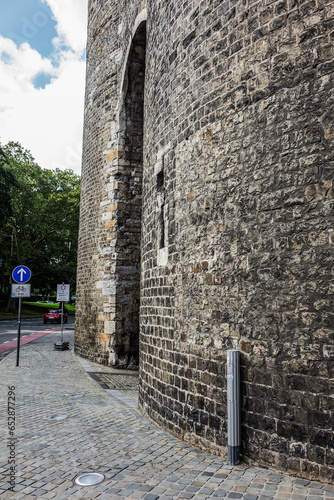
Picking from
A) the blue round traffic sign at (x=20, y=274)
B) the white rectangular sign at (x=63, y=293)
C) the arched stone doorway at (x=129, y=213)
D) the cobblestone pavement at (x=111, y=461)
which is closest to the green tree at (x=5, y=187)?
the white rectangular sign at (x=63, y=293)

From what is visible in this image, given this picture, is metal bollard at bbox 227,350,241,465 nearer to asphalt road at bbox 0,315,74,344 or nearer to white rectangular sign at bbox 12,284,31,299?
white rectangular sign at bbox 12,284,31,299

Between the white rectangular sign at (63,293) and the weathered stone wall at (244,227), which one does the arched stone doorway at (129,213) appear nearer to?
the weathered stone wall at (244,227)

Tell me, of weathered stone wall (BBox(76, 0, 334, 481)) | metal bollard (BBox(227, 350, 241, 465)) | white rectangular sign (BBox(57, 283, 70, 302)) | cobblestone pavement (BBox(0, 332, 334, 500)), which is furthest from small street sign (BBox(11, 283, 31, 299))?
metal bollard (BBox(227, 350, 241, 465))

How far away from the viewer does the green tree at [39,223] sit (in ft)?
111

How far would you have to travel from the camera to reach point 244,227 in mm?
4207

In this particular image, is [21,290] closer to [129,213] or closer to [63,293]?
[129,213]

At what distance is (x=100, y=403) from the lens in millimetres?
6496

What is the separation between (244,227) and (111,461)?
2.59m

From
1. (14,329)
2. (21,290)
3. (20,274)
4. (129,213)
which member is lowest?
(14,329)

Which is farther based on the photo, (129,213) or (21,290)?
(129,213)

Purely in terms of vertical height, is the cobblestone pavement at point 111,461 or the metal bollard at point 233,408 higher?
the metal bollard at point 233,408

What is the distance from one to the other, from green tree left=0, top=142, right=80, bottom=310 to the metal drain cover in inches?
1172

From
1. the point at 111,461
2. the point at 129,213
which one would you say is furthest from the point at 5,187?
the point at 111,461

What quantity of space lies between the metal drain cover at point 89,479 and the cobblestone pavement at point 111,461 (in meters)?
0.06
